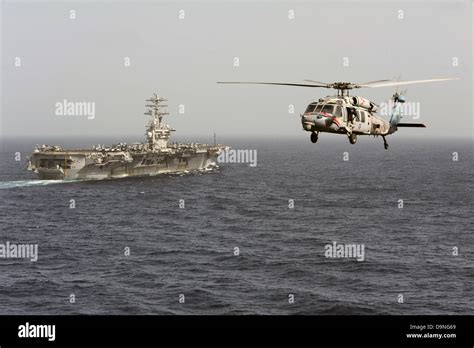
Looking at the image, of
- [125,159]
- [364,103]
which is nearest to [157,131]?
[125,159]

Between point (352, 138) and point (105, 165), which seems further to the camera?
point (105, 165)

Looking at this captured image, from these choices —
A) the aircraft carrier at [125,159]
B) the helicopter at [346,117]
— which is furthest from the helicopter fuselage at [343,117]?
the aircraft carrier at [125,159]

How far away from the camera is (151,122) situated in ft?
344

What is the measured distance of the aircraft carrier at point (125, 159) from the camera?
3548 inches

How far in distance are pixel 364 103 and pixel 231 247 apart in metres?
49.9

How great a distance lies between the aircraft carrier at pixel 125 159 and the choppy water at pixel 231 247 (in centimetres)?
302

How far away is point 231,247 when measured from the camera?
6469 cm

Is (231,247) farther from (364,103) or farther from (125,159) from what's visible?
(364,103)

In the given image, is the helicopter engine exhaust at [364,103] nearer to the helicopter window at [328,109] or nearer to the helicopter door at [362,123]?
the helicopter door at [362,123]

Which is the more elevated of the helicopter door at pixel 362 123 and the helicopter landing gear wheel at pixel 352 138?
the helicopter door at pixel 362 123

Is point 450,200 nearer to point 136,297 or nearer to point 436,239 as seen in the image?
point 436,239
